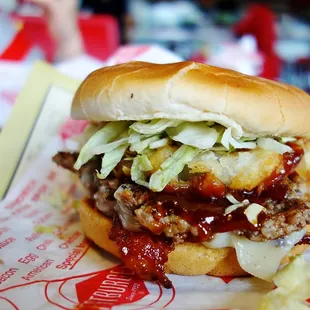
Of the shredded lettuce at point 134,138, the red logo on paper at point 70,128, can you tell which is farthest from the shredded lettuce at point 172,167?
the red logo on paper at point 70,128

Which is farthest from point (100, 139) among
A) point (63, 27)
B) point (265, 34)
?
point (265, 34)

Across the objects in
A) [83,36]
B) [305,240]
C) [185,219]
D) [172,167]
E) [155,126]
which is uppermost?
[155,126]

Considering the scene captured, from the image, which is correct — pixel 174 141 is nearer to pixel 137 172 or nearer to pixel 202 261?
pixel 137 172

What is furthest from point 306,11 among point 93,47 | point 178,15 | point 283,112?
point 283,112

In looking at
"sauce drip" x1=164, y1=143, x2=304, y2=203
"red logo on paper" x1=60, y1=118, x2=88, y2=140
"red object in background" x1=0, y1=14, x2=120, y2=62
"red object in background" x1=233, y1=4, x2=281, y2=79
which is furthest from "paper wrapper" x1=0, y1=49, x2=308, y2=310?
"red object in background" x1=233, y1=4, x2=281, y2=79

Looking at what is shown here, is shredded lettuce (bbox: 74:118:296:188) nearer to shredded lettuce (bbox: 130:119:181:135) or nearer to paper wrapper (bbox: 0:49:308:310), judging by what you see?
shredded lettuce (bbox: 130:119:181:135)

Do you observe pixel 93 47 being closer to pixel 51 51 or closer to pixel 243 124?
pixel 51 51
